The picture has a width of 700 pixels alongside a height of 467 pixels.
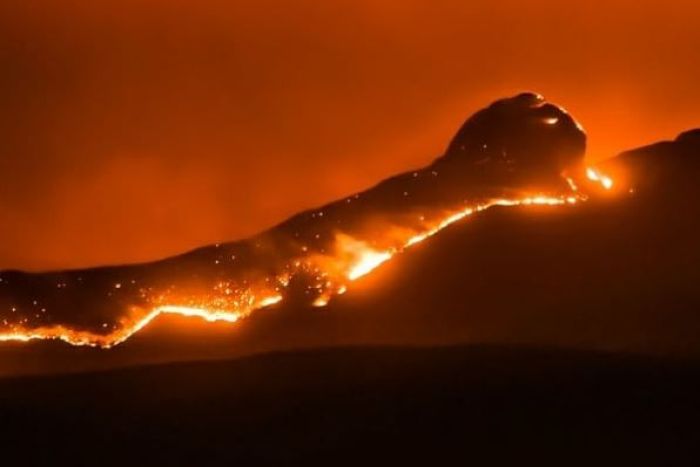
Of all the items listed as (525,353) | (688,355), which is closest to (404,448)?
(525,353)

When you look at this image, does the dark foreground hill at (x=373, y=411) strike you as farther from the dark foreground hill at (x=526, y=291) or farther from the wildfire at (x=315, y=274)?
the wildfire at (x=315, y=274)

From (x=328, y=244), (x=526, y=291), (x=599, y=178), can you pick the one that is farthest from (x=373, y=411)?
(x=599, y=178)

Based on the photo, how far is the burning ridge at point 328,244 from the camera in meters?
4.27

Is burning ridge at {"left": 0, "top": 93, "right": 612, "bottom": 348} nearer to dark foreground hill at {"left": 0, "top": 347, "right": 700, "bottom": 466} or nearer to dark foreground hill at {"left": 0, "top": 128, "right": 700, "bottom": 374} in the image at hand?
dark foreground hill at {"left": 0, "top": 128, "right": 700, "bottom": 374}

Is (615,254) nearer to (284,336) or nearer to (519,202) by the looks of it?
(519,202)

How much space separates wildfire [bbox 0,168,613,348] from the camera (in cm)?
423

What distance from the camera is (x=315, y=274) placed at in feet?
13.9

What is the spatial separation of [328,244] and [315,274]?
0.10 meters

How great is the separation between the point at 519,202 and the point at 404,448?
1.12 m

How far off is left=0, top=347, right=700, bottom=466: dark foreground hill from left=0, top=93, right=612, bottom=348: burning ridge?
0.51 meters

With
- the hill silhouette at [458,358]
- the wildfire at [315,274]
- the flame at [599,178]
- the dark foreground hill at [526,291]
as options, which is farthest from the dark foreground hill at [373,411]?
the flame at [599,178]

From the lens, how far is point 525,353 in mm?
3676

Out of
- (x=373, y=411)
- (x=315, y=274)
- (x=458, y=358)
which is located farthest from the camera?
(x=315, y=274)

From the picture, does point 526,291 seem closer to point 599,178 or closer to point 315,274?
point 599,178
